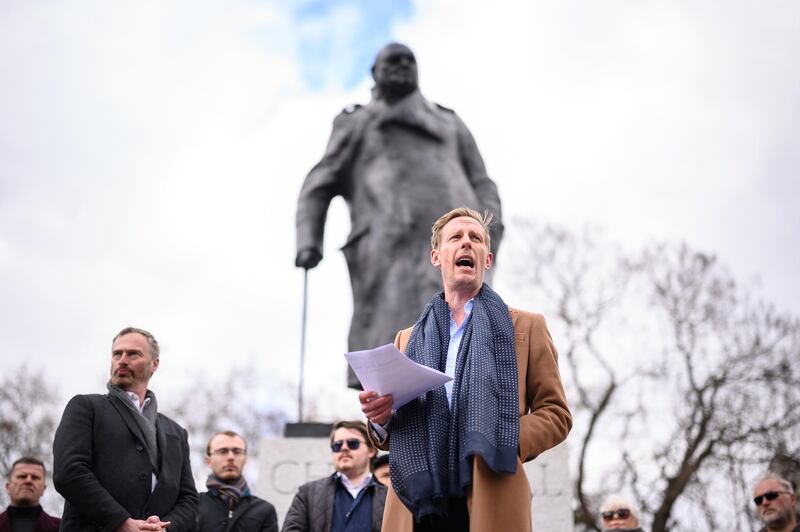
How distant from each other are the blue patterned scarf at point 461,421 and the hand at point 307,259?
509cm


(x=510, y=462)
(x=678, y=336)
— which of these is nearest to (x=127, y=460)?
(x=510, y=462)

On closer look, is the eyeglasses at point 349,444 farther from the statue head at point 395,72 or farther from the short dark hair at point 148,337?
the statue head at point 395,72

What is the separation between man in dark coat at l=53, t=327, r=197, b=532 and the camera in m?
3.56

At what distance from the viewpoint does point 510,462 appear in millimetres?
2619

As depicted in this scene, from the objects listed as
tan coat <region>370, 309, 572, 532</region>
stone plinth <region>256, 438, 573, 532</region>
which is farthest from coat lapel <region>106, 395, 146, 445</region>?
stone plinth <region>256, 438, 573, 532</region>

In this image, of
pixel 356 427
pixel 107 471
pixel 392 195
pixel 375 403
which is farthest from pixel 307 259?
pixel 375 403

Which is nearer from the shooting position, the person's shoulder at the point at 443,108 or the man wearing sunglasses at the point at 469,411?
the man wearing sunglasses at the point at 469,411

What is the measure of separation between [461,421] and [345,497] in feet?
7.66

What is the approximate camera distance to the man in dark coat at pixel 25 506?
4969 mm

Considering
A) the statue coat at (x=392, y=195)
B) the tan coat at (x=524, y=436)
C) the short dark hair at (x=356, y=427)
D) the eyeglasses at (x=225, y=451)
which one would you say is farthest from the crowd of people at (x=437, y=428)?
the statue coat at (x=392, y=195)

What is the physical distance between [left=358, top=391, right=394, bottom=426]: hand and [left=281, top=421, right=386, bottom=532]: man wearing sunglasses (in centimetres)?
210

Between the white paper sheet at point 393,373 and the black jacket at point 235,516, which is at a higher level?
A: the white paper sheet at point 393,373

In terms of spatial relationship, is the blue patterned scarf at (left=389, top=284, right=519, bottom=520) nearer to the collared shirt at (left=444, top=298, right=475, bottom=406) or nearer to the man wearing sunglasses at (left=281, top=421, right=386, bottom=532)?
the collared shirt at (left=444, top=298, right=475, bottom=406)

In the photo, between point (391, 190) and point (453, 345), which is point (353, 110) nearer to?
point (391, 190)
